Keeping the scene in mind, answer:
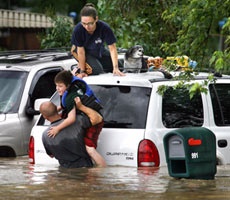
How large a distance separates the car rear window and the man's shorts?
0.70 ft

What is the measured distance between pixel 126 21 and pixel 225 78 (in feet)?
23.0

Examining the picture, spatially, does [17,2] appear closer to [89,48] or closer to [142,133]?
[89,48]

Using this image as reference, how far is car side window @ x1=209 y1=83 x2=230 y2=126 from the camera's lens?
13.6 m

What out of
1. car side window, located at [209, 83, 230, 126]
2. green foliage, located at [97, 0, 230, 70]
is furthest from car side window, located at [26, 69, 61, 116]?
car side window, located at [209, 83, 230, 126]

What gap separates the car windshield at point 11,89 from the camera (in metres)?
15.8

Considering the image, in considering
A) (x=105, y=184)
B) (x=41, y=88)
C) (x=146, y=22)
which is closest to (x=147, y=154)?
(x=105, y=184)

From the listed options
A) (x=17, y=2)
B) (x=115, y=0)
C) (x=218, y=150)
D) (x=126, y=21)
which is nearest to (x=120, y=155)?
(x=218, y=150)

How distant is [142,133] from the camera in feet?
41.9

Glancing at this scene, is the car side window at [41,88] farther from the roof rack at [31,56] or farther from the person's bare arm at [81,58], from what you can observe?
the person's bare arm at [81,58]

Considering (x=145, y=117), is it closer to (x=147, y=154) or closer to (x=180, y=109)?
(x=147, y=154)

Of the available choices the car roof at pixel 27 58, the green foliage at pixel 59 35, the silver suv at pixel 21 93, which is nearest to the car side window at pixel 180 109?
the silver suv at pixel 21 93

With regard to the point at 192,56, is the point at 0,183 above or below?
below

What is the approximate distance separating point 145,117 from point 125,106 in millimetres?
328

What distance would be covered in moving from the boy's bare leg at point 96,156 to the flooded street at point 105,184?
8cm
